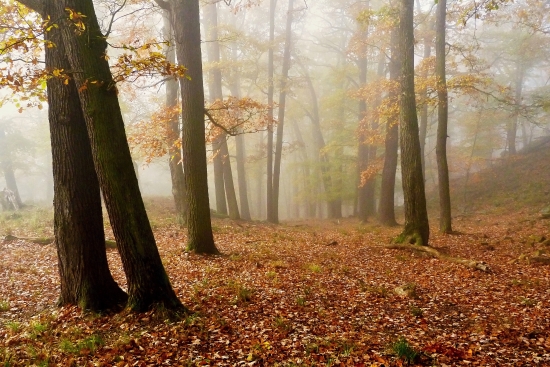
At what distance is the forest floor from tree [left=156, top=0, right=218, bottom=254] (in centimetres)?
170

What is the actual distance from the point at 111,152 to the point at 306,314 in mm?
4066

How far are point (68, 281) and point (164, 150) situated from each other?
6.52 m

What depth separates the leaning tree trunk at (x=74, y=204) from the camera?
19.1ft

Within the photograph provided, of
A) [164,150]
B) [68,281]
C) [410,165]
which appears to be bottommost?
[68,281]

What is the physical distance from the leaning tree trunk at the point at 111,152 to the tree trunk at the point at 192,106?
381cm

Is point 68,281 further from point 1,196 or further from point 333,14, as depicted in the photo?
point 333,14

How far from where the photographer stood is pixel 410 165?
10555 millimetres

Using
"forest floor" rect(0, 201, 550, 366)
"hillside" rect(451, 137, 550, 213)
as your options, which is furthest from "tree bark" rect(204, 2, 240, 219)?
"hillside" rect(451, 137, 550, 213)

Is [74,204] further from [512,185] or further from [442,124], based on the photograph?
[512,185]

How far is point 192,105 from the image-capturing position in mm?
9367

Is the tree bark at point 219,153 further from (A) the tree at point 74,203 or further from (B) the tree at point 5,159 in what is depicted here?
(B) the tree at point 5,159

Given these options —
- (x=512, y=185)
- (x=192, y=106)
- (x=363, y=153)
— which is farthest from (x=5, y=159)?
(x=512, y=185)

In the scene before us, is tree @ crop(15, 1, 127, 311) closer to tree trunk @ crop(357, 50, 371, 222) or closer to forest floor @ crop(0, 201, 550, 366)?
forest floor @ crop(0, 201, 550, 366)

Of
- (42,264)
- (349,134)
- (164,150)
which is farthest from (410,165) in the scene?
(349,134)
